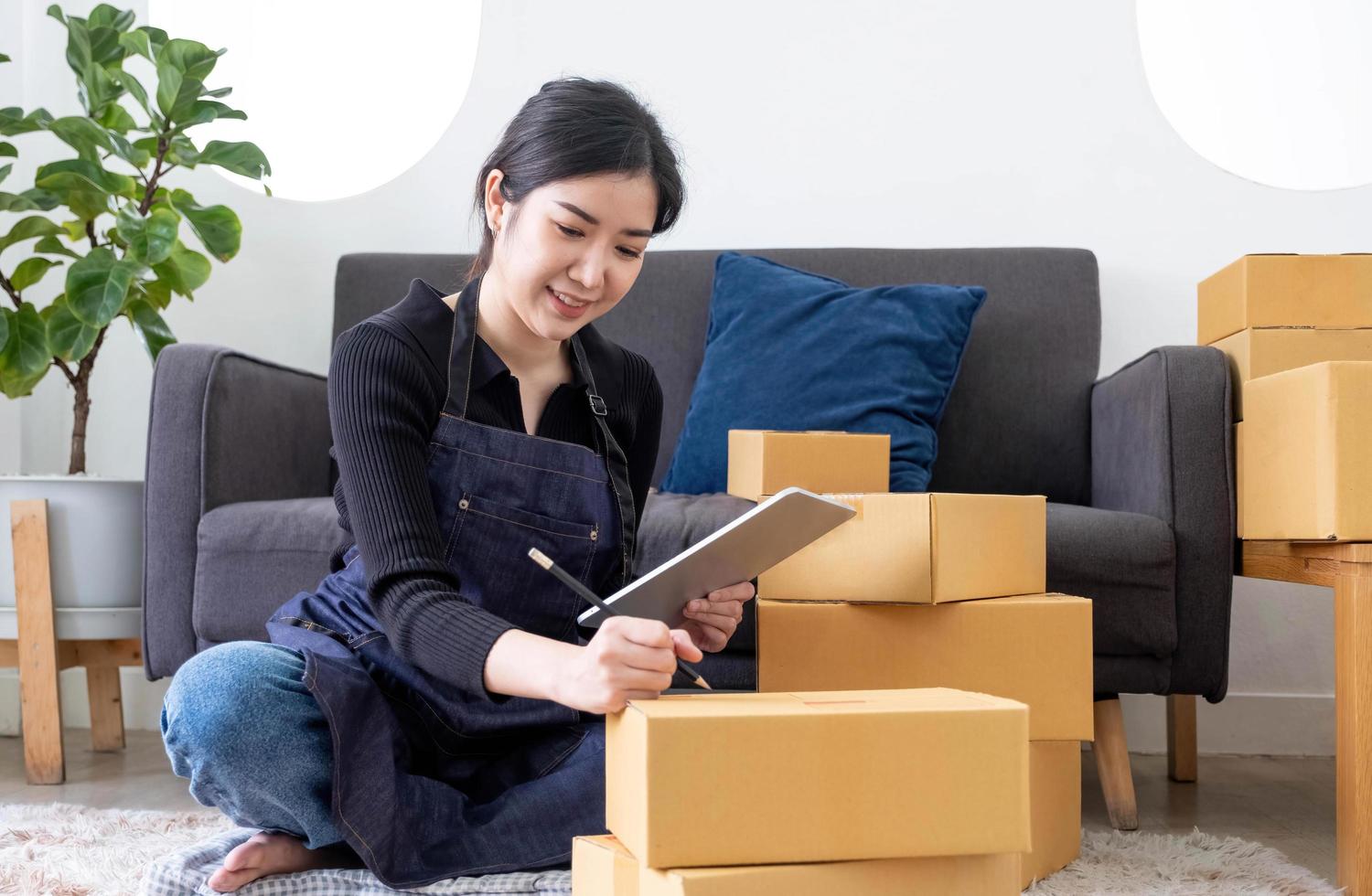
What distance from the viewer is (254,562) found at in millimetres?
1671

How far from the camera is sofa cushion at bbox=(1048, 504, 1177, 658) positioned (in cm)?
157

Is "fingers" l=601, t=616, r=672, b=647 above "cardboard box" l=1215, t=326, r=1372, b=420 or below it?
below

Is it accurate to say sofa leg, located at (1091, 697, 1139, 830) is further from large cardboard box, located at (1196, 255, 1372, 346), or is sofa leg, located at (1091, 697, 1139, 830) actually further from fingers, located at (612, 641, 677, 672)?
fingers, located at (612, 641, 677, 672)

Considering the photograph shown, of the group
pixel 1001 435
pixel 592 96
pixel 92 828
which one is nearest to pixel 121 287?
pixel 92 828

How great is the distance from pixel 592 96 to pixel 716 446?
0.90m

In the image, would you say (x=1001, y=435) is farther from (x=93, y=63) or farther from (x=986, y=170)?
(x=93, y=63)

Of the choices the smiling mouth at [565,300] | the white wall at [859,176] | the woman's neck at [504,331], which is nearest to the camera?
the smiling mouth at [565,300]

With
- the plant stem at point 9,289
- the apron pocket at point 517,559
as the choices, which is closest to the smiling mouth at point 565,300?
the apron pocket at point 517,559

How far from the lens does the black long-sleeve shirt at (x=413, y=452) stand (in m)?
0.98

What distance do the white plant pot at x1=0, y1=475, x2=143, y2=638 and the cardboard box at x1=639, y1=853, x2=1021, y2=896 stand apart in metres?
1.44

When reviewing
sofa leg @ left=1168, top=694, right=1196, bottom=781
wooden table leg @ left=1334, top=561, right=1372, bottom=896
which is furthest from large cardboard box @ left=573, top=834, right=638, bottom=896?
sofa leg @ left=1168, top=694, right=1196, bottom=781

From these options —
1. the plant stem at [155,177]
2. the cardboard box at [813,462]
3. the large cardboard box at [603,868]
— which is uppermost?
the plant stem at [155,177]

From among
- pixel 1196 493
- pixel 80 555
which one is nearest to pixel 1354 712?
pixel 1196 493

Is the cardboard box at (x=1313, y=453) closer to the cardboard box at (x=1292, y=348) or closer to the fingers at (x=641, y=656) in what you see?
the cardboard box at (x=1292, y=348)
